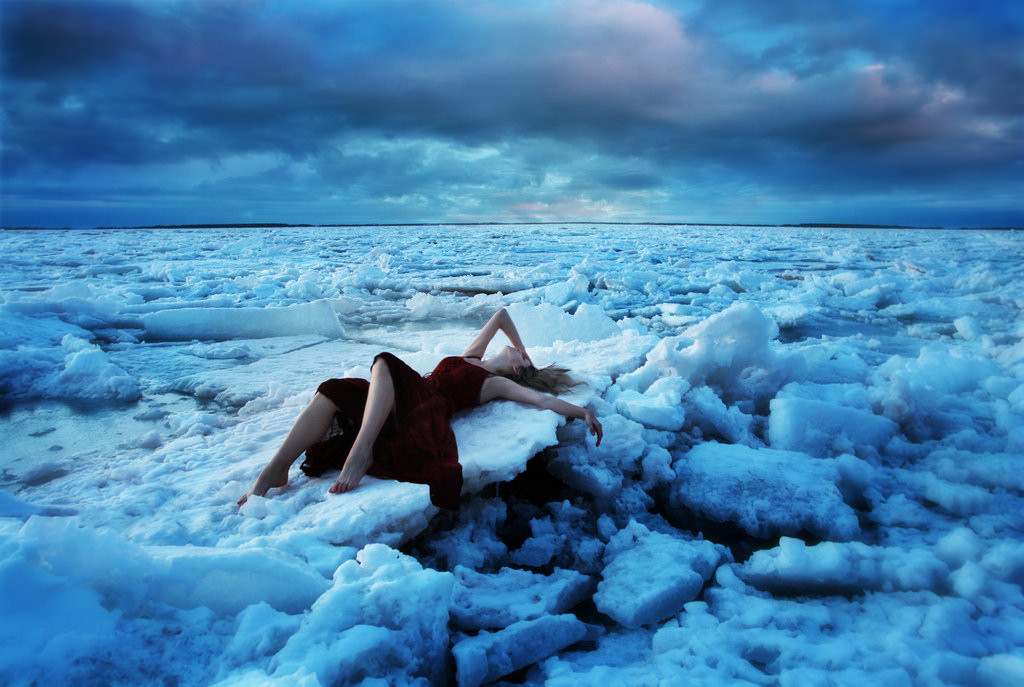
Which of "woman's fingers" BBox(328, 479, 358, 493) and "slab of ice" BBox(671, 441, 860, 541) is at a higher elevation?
"woman's fingers" BBox(328, 479, 358, 493)

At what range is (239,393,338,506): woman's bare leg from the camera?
1.97 metres

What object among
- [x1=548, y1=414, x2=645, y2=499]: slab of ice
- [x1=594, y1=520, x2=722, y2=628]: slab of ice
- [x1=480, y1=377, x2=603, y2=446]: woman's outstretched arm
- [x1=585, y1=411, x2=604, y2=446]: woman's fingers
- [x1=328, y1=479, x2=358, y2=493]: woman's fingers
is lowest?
[x1=594, y1=520, x2=722, y2=628]: slab of ice

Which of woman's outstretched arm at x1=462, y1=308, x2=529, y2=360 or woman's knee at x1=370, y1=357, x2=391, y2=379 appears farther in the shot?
woman's outstretched arm at x1=462, y1=308, x2=529, y2=360

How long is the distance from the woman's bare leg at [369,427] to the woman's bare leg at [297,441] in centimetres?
15

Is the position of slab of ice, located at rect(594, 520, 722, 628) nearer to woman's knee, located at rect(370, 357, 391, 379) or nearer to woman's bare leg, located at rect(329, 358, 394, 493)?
woman's bare leg, located at rect(329, 358, 394, 493)

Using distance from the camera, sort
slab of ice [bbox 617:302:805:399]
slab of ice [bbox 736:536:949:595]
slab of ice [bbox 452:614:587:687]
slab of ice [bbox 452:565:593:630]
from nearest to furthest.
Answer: slab of ice [bbox 452:614:587:687]
slab of ice [bbox 452:565:593:630]
slab of ice [bbox 736:536:949:595]
slab of ice [bbox 617:302:805:399]

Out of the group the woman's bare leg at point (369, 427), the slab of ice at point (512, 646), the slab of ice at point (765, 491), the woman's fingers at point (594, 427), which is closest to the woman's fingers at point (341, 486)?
the woman's bare leg at point (369, 427)

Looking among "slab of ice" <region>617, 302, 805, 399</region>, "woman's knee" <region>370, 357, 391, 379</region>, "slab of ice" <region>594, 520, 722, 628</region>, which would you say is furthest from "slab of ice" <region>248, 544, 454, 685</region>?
"slab of ice" <region>617, 302, 805, 399</region>

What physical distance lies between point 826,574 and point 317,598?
5.35 ft

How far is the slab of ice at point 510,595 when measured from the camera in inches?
61.0

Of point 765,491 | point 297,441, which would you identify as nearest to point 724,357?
point 765,491

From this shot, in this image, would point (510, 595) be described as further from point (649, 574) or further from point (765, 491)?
point (765, 491)

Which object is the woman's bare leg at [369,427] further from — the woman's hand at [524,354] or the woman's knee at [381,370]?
the woman's hand at [524,354]

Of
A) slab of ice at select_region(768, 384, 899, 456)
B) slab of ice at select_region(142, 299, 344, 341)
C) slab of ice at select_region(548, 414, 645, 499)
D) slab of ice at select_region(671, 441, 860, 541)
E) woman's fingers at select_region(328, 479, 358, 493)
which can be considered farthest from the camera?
slab of ice at select_region(142, 299, 344, 341)
